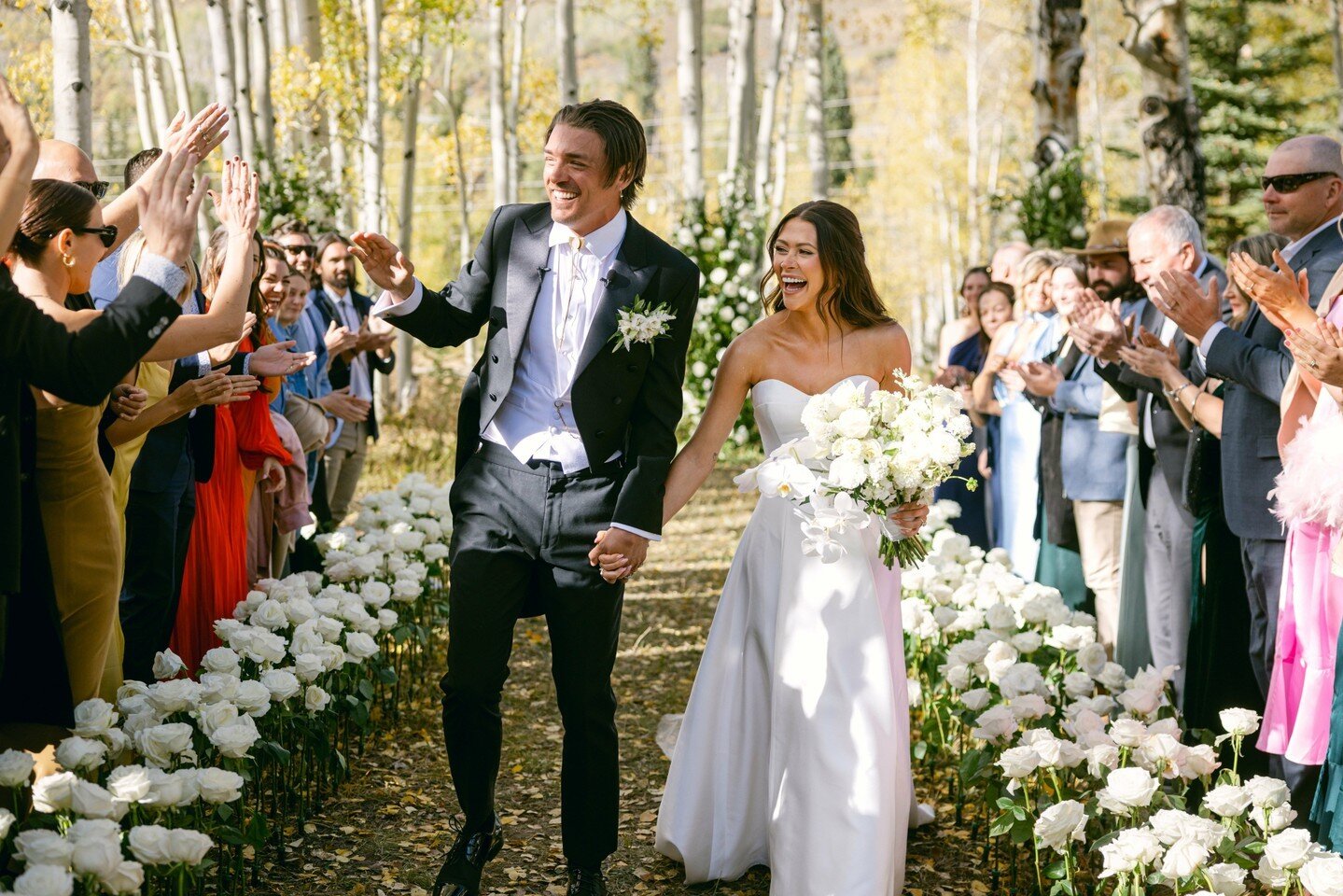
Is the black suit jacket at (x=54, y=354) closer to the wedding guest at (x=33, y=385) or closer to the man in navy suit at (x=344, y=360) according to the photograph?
the wedding guest at (x=33, y=385)

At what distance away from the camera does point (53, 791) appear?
3070mm

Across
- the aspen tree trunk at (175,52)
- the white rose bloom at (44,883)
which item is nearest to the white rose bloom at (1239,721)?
the white rose bloom at (44,883)

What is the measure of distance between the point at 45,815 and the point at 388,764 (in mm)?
2371

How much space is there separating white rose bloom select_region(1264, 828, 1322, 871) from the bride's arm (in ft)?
6.45

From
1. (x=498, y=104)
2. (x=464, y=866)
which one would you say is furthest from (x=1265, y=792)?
(x=498, y=104)

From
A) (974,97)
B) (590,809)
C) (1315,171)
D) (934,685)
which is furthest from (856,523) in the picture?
(974,97)

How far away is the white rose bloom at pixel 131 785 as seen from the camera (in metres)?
3.15

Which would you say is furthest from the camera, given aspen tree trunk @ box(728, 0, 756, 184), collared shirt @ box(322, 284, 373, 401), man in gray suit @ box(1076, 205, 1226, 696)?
aspen tree trunk @ box(728, 0, 756, 184)

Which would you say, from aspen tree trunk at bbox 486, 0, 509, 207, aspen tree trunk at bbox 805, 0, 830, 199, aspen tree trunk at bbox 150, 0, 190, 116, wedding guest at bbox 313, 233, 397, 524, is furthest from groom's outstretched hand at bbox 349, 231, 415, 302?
aspen tree trunk at bbox 486, 0, 509, 207

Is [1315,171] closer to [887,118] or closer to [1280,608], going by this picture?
[1280,608]

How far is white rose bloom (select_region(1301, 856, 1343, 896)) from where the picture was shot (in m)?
3.17

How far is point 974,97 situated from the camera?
38656 mm

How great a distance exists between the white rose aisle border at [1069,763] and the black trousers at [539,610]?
4.34 feet

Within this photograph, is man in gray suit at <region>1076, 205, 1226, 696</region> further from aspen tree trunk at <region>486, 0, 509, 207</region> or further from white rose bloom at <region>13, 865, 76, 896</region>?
aspen tree trunk at <region>486, 0, 509, 207</region>
